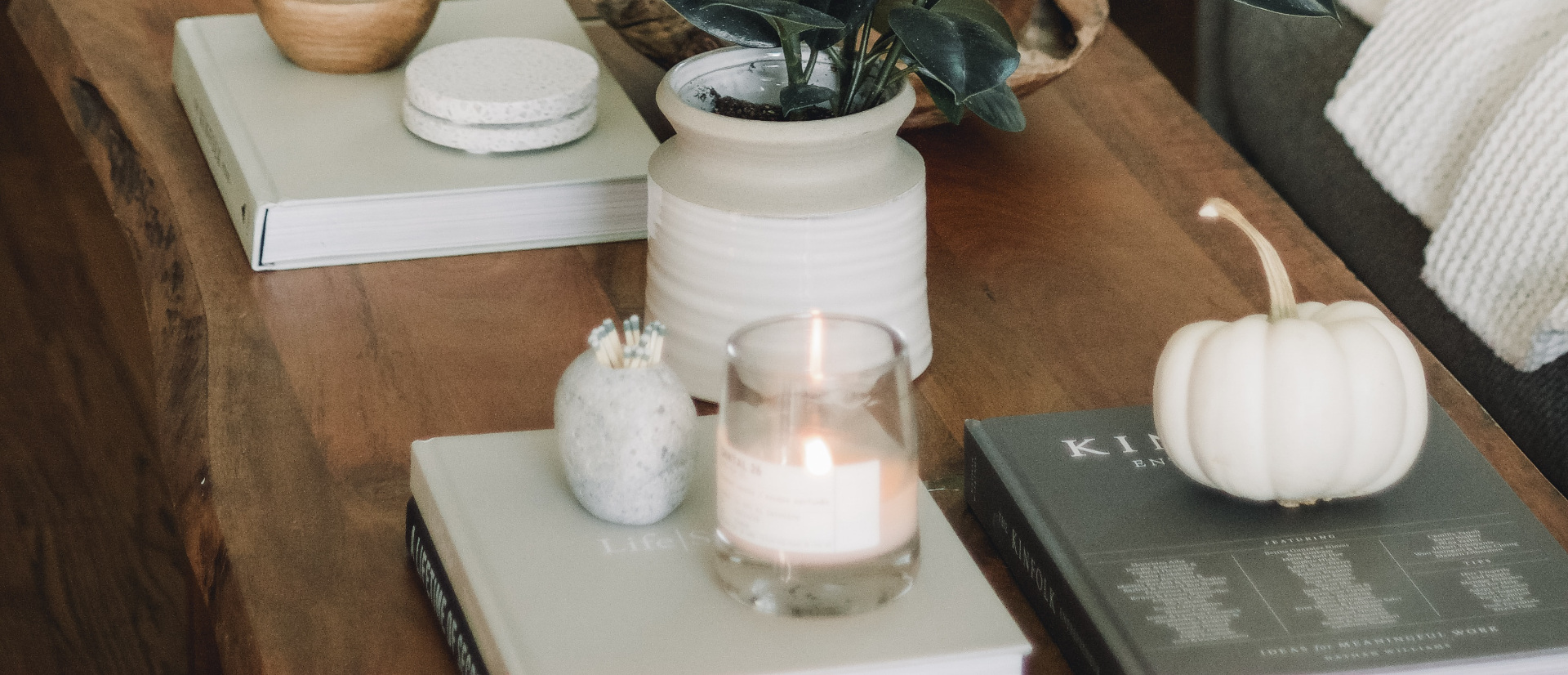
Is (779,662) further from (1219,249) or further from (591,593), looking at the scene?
(1219,249)

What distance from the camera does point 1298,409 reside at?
55 cm

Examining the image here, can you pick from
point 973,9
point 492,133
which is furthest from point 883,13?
point 492,133

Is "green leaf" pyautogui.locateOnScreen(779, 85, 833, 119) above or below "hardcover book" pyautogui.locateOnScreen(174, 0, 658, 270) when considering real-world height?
above

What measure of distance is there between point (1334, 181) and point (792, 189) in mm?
853

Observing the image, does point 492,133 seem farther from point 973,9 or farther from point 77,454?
point 77,454

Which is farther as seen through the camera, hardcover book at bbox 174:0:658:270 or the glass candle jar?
hardcover book at bbox 174:0:658:270

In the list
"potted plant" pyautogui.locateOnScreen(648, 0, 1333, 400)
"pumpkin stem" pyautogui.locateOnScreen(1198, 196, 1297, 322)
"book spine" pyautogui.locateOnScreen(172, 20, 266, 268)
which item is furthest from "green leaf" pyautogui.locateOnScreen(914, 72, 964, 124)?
"book spine" pyautogui.locateOnScreen(172, 20, 266, 268)

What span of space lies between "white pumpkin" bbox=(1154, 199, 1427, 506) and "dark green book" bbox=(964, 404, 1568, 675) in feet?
0.05

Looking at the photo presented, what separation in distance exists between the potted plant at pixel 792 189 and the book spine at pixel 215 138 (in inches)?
9.5

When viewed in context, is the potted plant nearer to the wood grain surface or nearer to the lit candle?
the lit candle

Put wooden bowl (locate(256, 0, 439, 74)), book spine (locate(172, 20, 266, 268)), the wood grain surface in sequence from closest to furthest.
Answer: book spine (locate(172, 20, 266, 268)) < wooden bowl (locate(256, 0, 439, 74)) < the wood grain surface

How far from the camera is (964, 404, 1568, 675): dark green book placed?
1.60 ft

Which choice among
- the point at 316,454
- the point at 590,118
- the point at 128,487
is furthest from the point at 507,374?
the point at 128,487

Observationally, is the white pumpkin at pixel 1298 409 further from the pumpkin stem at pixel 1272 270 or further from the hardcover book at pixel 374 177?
the hardcover book at pixel 374 177
